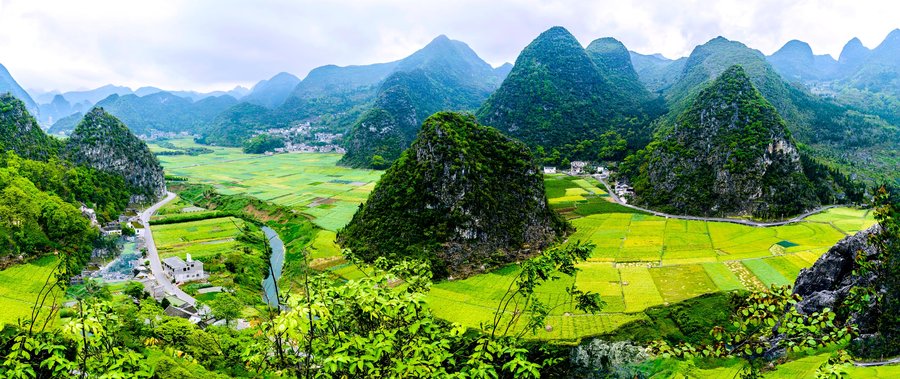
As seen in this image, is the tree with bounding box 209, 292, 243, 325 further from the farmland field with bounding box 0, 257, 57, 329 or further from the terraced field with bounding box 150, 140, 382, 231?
the terraced field with bounding box 150, 140, 382, 231

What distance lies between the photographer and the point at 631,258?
5150 cm

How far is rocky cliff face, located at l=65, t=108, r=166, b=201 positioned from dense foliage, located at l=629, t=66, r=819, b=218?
4080 inches

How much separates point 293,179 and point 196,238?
2238 inches

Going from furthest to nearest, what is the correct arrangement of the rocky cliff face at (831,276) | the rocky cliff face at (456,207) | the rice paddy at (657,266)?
Answer: the rocky cliff face at (456,207) < the rice paddy at (657,266) < the rocky cliff face at (831,276)

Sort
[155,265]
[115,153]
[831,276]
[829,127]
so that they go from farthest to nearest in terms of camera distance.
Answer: [829,127], [115,153], [155,265], [831,276]

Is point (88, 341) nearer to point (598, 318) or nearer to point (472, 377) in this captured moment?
point (472, 377)

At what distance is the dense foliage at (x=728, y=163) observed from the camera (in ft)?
243

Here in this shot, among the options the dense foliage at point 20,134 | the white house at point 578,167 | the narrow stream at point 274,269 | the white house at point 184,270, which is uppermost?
the dense foliage at point 20,134

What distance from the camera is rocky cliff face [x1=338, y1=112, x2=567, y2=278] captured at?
53656mm

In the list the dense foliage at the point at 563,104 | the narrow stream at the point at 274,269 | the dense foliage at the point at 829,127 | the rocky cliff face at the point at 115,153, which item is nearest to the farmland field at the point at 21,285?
the narrow stream at the point at 274,269

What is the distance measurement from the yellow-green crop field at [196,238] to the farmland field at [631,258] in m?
12.9

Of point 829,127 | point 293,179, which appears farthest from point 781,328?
point 829,127

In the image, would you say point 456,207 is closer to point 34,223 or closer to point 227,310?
point 227,310

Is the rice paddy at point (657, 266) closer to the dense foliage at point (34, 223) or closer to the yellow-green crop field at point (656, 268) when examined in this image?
the yellow-green crop field at point (656, 268)
